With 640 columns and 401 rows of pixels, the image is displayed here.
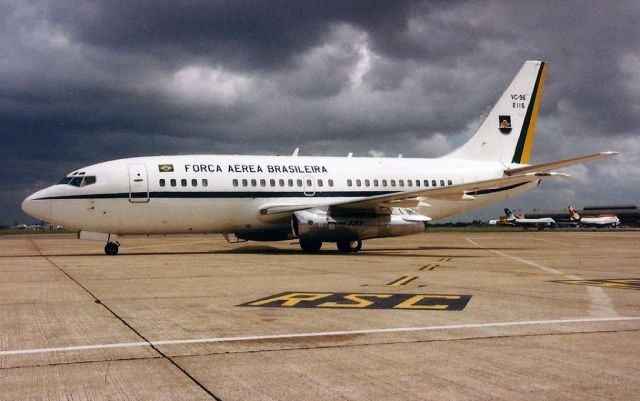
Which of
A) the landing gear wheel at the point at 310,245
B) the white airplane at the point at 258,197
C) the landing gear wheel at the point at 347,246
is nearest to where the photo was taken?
the white airplane at the point at 258,197

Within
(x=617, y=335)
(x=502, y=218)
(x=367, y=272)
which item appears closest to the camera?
(x=617, y=335)

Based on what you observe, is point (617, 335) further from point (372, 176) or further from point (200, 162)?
point (372, 176)

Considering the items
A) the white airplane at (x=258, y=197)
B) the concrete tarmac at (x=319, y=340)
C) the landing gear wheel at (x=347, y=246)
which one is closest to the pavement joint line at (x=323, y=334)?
the concrete tarmac at (x=319, y=340)

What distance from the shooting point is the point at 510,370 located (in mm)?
5789

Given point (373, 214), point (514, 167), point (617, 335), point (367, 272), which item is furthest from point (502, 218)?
point (617, 335)

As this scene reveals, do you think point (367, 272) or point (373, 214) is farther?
point (373, 214)

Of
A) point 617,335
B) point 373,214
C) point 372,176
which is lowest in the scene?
point 617,335

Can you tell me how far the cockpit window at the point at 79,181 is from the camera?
2498 centimetres

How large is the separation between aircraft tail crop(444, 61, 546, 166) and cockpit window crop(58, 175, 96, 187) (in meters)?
18.4

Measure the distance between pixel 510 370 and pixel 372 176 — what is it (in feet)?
82.0

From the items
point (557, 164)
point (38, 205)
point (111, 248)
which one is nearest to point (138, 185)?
point (111, 248)

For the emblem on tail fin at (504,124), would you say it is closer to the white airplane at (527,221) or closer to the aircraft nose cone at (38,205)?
the aircraft nose cone at (38,205)

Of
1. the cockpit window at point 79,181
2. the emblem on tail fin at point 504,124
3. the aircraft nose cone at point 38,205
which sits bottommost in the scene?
the aircraft nose cone at point 38,205

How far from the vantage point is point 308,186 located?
28.7 meters
